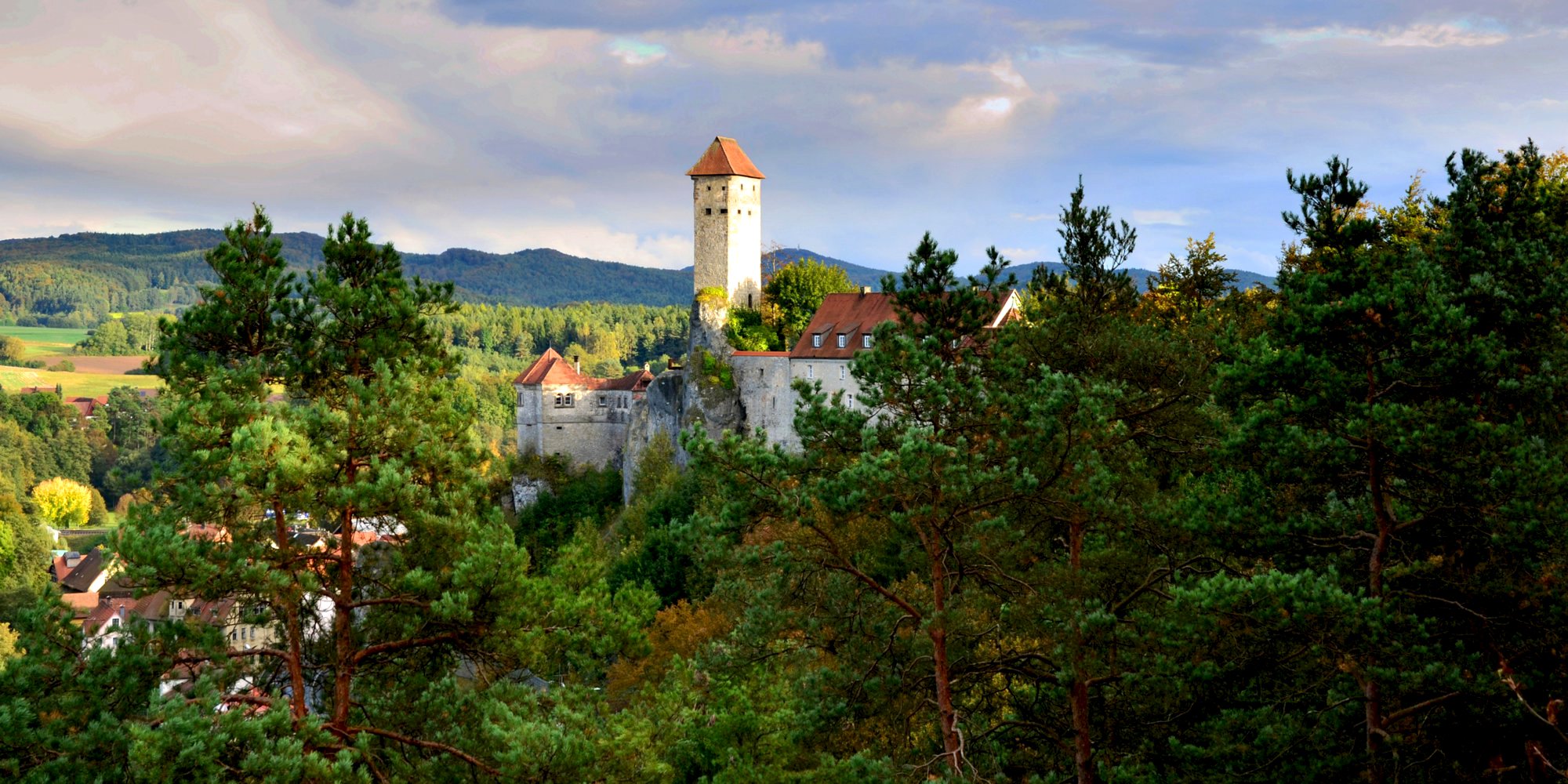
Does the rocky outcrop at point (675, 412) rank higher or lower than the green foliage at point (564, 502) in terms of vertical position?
higher

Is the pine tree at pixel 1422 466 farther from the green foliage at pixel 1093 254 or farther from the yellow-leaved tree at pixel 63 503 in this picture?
the yellow-leaved tree at pixel 63 503

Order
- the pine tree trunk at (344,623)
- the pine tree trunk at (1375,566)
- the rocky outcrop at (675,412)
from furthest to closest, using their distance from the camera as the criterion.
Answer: the rocky outcrop at (675,412) < the pine tree trunk at (344,623) < the pine tree trunk at (1375,566)

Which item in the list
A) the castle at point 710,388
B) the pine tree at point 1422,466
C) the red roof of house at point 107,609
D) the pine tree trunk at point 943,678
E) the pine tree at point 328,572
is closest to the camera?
the pine tree at point 1422,466

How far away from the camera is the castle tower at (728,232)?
57.0 m

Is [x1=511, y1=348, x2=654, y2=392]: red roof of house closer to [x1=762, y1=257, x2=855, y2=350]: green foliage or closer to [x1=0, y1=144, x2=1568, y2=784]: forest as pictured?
[x1=762, y1=257, x2=855, y2=350]: green foliage

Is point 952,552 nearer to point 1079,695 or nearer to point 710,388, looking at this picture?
point 1079,695

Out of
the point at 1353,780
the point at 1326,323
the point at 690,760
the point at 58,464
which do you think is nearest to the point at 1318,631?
the point at 1353,780

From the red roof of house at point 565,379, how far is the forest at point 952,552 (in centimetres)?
4492

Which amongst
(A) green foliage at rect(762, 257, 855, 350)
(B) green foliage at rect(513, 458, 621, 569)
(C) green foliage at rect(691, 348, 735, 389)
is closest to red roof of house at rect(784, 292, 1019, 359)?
(C) green foliage at rect(691, 348, 735, 389)

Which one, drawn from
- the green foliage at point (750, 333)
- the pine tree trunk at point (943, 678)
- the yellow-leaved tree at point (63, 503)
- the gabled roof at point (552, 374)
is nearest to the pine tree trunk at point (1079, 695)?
the pine tree trunk at point (943, 678)

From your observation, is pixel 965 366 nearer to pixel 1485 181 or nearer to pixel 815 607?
pixel 815 607

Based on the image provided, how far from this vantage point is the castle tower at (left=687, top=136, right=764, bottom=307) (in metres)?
57.0

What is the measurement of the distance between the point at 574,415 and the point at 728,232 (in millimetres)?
11405

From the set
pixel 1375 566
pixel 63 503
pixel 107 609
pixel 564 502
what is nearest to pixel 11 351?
pixel 63 503
